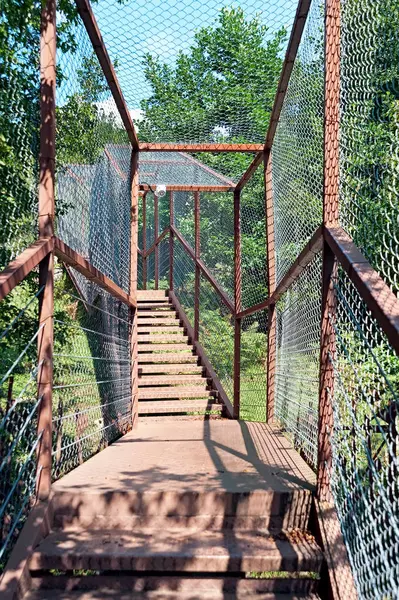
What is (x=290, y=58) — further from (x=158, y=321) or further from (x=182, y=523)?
(x=158, y=321)

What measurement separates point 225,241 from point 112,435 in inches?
135

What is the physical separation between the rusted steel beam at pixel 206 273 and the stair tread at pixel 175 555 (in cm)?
418

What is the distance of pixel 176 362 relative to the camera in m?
7.75

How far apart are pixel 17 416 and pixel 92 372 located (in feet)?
5.74

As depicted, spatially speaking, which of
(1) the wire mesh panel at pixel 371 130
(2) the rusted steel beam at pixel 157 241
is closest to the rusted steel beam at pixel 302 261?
(1) the wire mesh panel at pixel 371 130

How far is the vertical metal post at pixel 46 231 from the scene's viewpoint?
2445mm

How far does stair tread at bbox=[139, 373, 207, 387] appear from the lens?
23.5 ft

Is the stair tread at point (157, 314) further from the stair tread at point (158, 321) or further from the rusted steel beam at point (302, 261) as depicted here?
the rusted steel beam at point (302, 261)

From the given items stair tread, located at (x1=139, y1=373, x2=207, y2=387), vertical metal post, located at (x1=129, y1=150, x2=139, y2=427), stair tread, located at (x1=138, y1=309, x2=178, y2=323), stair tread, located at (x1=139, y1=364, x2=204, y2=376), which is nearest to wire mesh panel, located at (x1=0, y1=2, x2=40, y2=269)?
vertical metal post, located at (x1=129, y1=150, x2=139, y2=427)

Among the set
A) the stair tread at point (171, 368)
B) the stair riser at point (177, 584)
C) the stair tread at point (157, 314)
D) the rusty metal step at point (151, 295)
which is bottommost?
the stair riser at point (177, 584)

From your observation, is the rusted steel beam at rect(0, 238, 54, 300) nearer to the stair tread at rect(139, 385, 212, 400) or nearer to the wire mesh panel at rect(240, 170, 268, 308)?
the wire mesh panel at rect(240, 170, 268, 308)

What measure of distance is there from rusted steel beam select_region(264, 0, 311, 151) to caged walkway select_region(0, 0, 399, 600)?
0.5 inches

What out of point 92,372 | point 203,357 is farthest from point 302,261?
point 203,357

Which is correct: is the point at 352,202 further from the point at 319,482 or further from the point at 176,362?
the point at 176,362
